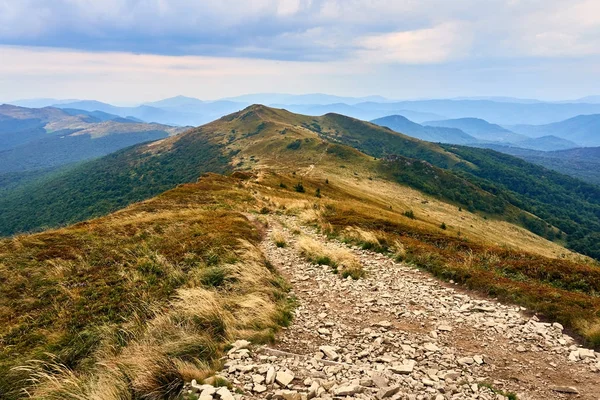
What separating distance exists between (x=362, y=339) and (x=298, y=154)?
139149mm

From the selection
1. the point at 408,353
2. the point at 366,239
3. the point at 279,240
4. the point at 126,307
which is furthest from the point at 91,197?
the point at 408,353

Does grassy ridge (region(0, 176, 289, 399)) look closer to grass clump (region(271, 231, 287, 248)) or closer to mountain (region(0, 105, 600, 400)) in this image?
mountain (region(0, 105, 600, 400))

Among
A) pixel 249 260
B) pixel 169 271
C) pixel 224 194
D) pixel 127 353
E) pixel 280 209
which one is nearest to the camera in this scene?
pixel 127 353

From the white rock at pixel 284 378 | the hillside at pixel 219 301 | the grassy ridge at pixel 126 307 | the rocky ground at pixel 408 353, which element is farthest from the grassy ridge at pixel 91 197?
the white rock at pixel 284 378

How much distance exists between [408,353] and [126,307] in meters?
8.77

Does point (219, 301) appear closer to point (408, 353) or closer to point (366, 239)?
point (408, 353)

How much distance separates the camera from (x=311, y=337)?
933 cm

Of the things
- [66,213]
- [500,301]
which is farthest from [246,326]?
[66,213]

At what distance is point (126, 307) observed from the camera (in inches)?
408

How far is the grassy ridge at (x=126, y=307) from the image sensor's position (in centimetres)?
730

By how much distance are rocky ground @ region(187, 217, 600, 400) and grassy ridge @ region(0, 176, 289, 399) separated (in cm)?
109

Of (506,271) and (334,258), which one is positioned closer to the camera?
(506,271)

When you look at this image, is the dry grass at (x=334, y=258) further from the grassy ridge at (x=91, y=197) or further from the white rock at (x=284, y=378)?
the grassy ridge at (x=91, y=197)

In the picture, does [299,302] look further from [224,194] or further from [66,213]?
[66,213]
